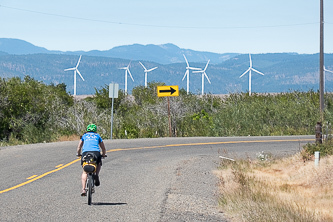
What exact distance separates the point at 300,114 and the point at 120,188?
23570 millimetres

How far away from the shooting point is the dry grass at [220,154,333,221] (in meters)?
10.6

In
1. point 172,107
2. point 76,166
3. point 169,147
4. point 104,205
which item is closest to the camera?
point 104,205

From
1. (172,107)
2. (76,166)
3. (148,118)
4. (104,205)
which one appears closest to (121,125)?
(148,118)

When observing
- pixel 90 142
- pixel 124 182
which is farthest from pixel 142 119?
pixel 90 142

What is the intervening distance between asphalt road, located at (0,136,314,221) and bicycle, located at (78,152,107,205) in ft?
1.00

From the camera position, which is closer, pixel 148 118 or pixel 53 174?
pixel 53 174

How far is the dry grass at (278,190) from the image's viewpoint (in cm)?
1062

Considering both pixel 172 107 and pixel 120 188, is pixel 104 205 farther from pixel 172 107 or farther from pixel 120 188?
pixel 172 107

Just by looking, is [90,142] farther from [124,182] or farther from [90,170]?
[124,182]

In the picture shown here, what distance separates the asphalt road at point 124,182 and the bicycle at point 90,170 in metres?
0.31

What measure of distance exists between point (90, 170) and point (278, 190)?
6180mm

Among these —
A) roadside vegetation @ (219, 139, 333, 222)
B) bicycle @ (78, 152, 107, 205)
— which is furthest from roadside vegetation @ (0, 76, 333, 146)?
bicycle @ (78, 152, 107, 205)

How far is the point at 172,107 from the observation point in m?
39.4

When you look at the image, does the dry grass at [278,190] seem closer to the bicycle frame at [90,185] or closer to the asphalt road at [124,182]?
the asphalt road at [124,182]
